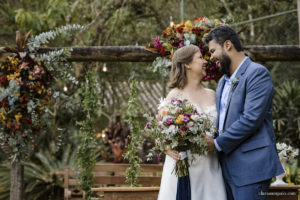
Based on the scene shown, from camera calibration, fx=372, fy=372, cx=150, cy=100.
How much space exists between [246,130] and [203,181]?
66cm

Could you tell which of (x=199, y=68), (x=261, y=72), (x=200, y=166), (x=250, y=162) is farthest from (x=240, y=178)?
(x=199, y=68)

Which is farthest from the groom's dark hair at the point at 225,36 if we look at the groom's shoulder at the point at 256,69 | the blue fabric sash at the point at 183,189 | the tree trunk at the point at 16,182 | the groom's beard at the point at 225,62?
the tree trunk at the point at 16,182

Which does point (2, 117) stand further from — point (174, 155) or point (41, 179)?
point (41, 179)

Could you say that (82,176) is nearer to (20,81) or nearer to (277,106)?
(20,81)

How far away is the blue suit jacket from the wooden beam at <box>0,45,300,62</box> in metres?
1.77

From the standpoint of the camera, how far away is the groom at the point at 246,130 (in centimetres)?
262

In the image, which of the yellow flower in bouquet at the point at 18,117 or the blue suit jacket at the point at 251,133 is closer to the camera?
the blue suit jacket at the point at 251,133

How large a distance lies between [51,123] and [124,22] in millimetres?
4454

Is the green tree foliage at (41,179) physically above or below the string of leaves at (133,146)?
below

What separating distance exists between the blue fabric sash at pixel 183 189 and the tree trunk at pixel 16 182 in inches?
92.6

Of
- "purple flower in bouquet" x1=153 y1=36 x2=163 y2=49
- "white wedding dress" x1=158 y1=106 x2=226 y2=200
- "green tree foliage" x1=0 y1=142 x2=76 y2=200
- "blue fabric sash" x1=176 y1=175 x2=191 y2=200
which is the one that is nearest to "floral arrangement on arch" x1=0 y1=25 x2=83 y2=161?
"purple flower in bouquet" x1=153 y1=36 x2=163 y2=49

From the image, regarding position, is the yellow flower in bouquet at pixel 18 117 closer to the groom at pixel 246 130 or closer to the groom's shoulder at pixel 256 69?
the groom at pixel 246 130

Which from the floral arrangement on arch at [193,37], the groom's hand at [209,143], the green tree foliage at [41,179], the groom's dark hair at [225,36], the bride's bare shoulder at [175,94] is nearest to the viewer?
the groom's hand at [209,143]

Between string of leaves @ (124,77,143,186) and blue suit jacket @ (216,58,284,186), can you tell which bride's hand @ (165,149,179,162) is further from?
string of leaves @ (124,77,143,186)
